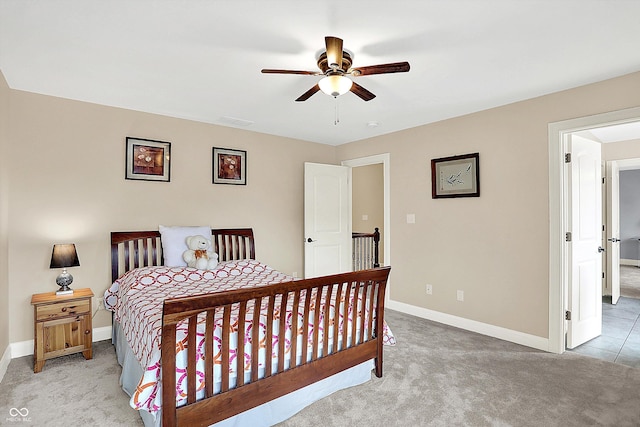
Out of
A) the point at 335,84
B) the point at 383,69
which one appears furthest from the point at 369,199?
the point at 383,69

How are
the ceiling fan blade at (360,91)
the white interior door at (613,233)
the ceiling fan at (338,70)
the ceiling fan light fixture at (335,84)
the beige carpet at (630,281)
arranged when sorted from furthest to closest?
the beige carpet at (630,281), the white interior door at (613,233), the ceiling fan blade at (360,91), the ceiling fan light fixture at (335,84), the ceiling fan at (338,70)

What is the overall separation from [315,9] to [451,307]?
11.4 feet

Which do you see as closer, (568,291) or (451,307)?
(568,291)

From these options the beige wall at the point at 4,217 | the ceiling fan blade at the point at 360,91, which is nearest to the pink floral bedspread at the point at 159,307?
the beige wall at the point at 4,217

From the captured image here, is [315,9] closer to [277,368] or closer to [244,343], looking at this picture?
[244,343]

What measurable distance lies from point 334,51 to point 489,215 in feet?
8.43

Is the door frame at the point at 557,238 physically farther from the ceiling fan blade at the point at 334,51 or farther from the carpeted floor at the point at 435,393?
the ceiling fan blade at the point at 334,51

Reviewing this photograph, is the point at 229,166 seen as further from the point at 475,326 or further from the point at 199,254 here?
the point at 475,326

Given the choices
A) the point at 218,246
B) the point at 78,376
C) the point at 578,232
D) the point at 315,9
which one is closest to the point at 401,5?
the point at 315,9

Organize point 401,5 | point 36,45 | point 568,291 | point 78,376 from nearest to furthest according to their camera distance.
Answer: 1. point 401,5
2. point 36,45
3. point 78,376
4. point 568,291

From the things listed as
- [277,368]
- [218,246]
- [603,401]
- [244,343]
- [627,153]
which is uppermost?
[627,153]

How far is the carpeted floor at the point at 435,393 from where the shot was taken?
7.03ft

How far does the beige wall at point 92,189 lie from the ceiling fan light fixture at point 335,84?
2.39 meters

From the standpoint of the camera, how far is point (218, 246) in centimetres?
420
